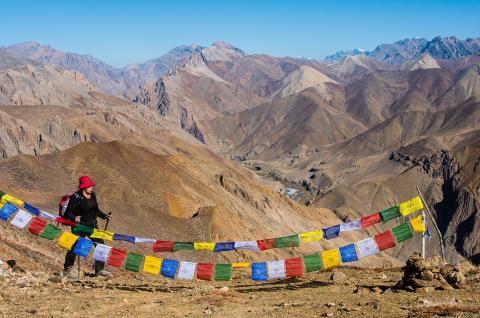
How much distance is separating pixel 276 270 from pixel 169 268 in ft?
7.67

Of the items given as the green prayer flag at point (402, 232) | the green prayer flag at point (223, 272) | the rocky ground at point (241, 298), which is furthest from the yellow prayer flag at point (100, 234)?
the green prayer flag at point (402, 232)

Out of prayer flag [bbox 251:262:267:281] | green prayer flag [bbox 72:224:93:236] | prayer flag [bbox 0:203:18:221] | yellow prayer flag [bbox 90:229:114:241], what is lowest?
prayer flag [bbox 251:262:267:281]

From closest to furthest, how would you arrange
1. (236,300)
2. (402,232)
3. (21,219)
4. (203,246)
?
(236,300), (402,232), (203,246), (21,219)

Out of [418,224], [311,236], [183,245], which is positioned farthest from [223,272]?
[418,224]

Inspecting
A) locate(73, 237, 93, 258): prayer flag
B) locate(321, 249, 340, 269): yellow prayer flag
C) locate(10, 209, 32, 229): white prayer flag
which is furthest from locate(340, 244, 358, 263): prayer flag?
locate(10, 209, 32, 229): white prayer flag

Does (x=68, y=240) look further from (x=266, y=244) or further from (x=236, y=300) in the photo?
(x=266, y=244)

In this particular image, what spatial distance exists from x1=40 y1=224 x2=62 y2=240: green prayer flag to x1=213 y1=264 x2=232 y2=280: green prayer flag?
388 cm

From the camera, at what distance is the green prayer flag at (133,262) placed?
1311cm

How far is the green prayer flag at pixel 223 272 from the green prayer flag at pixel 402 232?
378 cm

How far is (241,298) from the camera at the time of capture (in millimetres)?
12234

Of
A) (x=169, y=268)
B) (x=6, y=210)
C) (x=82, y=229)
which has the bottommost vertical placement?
(x=169, y=268)

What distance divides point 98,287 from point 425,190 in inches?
4012

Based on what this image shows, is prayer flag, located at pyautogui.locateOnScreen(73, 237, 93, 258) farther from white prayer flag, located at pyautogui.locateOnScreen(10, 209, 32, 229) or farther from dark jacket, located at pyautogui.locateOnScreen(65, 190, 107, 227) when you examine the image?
white prayer flag, located at pyautogui.locateOnScreen(10, 209, 32, 229)

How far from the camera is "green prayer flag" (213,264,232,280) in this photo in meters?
12.8
